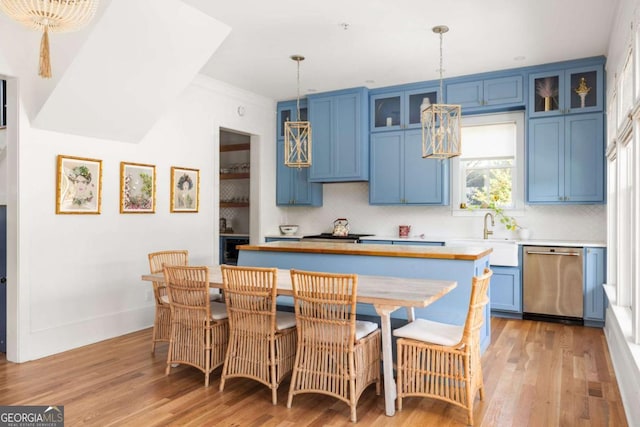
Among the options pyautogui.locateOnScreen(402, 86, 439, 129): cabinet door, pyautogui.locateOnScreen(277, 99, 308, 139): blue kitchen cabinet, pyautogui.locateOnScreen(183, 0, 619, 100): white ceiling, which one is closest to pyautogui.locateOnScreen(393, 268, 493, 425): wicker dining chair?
pyautogui.locateOnScreen(183, 0, 619, 100): white ceiling

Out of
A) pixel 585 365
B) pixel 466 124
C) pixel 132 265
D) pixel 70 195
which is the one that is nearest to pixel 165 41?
pixel 70 195

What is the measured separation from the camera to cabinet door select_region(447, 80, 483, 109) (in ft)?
19.1

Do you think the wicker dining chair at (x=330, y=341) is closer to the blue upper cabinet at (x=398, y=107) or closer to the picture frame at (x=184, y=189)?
the picture frame at (x=184, y=189)

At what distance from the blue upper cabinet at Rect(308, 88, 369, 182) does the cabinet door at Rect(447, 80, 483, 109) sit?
1121 millimetres

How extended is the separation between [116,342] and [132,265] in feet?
2.64

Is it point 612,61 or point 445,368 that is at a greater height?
point 612,61

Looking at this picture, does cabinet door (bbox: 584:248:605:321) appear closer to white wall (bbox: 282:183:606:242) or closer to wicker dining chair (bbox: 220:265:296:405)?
white wall (bbox: 282:183:606:242)

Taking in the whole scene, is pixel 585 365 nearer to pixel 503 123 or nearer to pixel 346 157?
A: pixel 503 123

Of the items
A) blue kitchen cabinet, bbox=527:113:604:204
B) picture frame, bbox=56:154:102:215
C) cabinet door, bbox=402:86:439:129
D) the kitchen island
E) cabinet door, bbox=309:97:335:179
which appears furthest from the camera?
cabinet door, bbox=309:97:335:179

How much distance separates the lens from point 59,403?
10.4 ft

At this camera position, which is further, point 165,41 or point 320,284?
point 165,41

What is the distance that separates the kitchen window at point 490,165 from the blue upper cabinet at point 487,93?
0.98 ft

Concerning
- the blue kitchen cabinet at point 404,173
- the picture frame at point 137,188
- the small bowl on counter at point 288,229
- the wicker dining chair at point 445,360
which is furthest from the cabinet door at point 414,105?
the wicker dining chair at point 445,360

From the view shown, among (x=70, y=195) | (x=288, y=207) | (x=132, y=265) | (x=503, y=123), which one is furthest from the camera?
(x=288, y=207)
